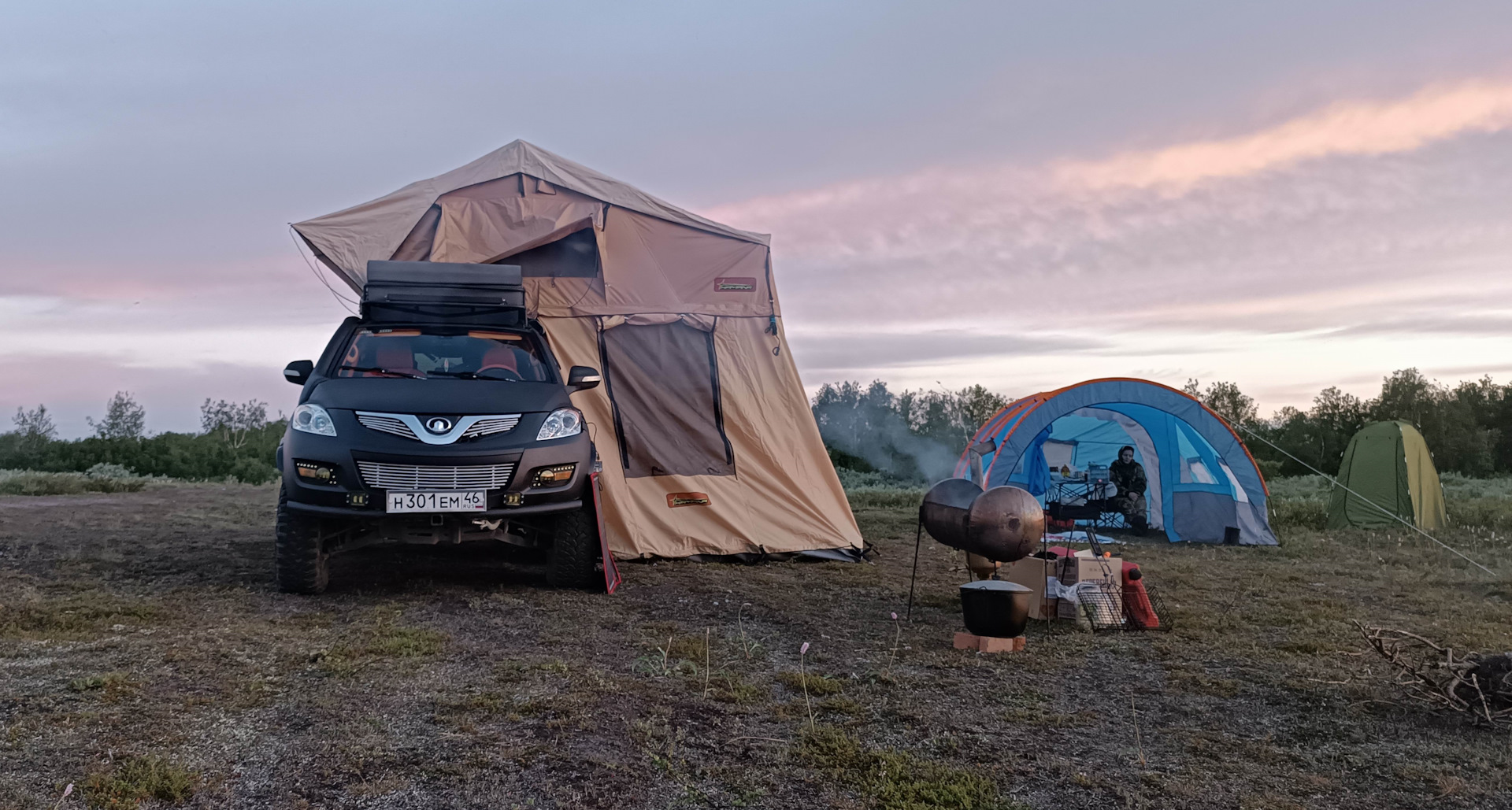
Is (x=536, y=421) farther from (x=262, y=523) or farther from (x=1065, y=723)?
(x=262, y=523)

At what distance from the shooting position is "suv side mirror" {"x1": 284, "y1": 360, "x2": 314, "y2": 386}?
6625 millimetres

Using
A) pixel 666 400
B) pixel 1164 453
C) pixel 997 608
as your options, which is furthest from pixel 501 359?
pixel 1164 453

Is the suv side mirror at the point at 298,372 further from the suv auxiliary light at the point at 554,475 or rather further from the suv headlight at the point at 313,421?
the suv auxiliary light at the point at 554,475

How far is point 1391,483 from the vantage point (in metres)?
12.7

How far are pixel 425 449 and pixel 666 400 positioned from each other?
3.13m

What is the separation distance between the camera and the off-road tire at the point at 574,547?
658 centimetres

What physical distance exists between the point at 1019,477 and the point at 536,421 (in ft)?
30.1

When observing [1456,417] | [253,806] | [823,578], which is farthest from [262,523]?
[1456,417]

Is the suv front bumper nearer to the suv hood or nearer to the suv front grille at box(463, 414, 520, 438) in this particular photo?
the suv front grille at box(463, 414, 520, 438)

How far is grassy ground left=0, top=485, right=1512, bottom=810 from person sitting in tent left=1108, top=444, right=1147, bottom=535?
582 centimetres

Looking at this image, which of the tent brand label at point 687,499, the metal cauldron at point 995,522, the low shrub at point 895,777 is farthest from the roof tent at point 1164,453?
the low shrub at point 895,777

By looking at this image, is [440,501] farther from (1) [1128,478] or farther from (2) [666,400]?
(1) [1128,478]

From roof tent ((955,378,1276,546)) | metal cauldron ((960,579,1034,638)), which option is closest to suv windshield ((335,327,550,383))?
metal cauldron ((960,579,1034,638))

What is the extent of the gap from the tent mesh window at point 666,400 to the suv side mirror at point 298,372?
2556mm
